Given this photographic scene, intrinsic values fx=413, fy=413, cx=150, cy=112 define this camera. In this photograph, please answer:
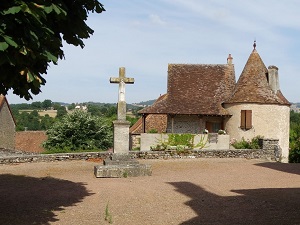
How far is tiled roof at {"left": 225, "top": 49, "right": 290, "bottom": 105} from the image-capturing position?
1013 inches

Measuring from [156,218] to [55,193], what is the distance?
3.48 metres

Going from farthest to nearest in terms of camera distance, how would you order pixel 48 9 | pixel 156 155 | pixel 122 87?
pixel 156 155, pixel 122 87, pixel 48 9

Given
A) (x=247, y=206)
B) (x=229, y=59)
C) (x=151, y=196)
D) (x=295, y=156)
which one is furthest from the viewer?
(x=229, y=59)

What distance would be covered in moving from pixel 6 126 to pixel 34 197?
29035 millimetres

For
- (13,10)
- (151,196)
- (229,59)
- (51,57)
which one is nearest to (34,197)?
(151,196)

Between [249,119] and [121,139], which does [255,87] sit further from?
[121,139]

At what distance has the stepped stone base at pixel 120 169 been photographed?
45.2ft

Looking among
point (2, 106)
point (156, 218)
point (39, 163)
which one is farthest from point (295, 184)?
point (2, 106)

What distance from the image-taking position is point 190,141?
2238 cm

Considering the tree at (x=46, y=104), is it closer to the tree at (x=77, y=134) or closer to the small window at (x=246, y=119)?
the tree at (x=77, y=134)

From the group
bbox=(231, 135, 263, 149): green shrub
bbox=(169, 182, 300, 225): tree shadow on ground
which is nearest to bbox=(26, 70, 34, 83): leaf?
bbox=(169, 182, 300, 225): tree shadow on ground

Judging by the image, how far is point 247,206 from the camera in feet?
28.9

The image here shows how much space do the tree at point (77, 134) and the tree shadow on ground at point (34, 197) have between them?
13696 mm

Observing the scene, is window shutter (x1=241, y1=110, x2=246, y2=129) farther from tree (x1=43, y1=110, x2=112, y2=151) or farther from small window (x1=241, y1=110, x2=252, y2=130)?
tree (x1=43, y1=110, x2=112, y2=151)
